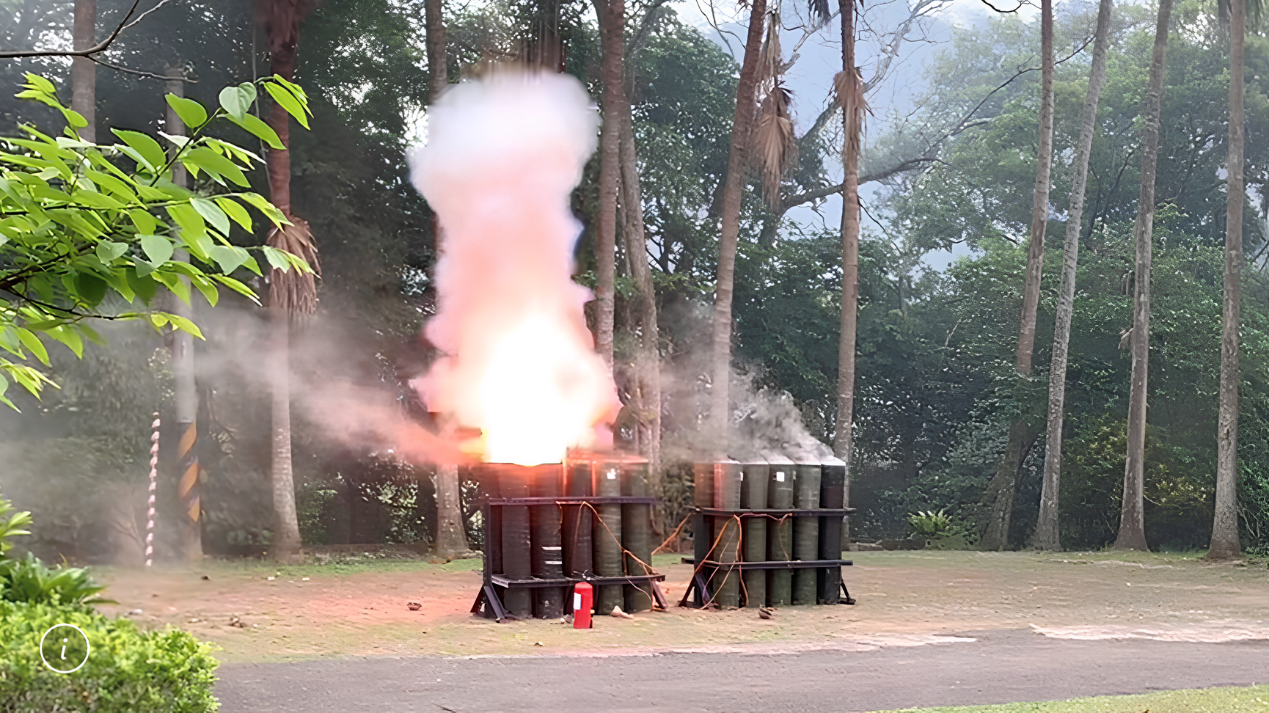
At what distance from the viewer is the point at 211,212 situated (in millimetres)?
2371

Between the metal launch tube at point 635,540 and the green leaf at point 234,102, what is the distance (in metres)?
11.1

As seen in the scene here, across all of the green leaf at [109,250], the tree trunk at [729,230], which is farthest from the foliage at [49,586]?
the tree trunk at [729,230]

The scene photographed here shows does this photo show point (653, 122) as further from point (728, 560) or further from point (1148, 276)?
point (728, 560)

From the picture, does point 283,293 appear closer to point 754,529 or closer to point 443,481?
point 443,481

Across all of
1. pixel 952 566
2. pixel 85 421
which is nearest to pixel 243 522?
pixel 85 421

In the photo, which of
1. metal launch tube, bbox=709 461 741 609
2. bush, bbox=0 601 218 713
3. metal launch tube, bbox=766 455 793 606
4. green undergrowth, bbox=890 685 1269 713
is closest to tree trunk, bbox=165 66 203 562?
metal launch tube, bbox=709 461 741 609

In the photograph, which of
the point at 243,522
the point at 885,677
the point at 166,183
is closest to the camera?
the point at 166,183

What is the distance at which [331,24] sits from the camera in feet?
73.7

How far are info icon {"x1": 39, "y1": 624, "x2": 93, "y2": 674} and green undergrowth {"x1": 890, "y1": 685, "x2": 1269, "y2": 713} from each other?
16.7 ft

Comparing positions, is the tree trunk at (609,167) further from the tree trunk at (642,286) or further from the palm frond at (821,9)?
the palm frond at (821,9)

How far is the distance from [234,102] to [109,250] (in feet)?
1.39

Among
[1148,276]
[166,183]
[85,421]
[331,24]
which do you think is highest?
[331,24]

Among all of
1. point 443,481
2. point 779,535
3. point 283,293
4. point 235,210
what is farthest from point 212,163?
point 443,481

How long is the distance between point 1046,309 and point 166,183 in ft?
102
